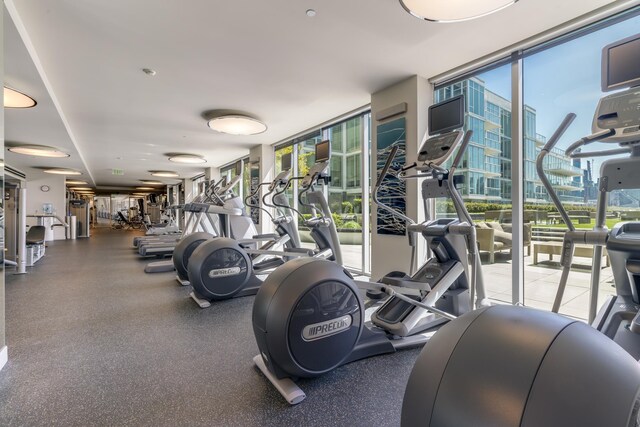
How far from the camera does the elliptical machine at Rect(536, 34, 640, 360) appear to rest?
5.19 ft

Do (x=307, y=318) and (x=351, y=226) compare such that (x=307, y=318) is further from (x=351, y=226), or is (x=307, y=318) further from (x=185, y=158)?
(x=185, y=158)

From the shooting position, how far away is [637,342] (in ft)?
5.13

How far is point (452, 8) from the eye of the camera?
227cm

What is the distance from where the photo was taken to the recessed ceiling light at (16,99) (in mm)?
3685

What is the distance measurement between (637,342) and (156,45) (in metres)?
4.35

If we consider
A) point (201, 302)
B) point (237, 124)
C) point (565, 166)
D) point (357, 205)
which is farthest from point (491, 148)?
point (237, 124)

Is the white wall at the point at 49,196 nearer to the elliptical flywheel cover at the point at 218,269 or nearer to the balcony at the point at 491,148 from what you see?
the elliptical flywheel cover at the point at 218,269

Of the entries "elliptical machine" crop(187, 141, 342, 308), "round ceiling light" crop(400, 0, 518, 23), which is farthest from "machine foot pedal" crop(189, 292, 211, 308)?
"round ceiling light" crop(400, 0, 518, 23)

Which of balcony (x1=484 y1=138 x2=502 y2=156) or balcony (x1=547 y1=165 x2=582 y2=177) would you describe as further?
balcony (x1=484 y1=138 x2=502 y2=156)

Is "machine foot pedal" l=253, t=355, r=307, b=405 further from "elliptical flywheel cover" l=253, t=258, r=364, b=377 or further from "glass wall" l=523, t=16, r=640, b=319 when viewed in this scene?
"glass wall" l=523, t=16, r=640, b=319

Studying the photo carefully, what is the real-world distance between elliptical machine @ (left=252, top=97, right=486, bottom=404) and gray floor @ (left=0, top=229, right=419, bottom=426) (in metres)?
0.13

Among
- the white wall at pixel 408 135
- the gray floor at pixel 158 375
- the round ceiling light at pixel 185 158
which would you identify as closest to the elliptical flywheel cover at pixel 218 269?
the gray floor at pixel 158 375

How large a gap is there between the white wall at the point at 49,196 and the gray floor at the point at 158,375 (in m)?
8.91

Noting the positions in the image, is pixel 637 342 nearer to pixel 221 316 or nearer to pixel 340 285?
pixel 340 285
